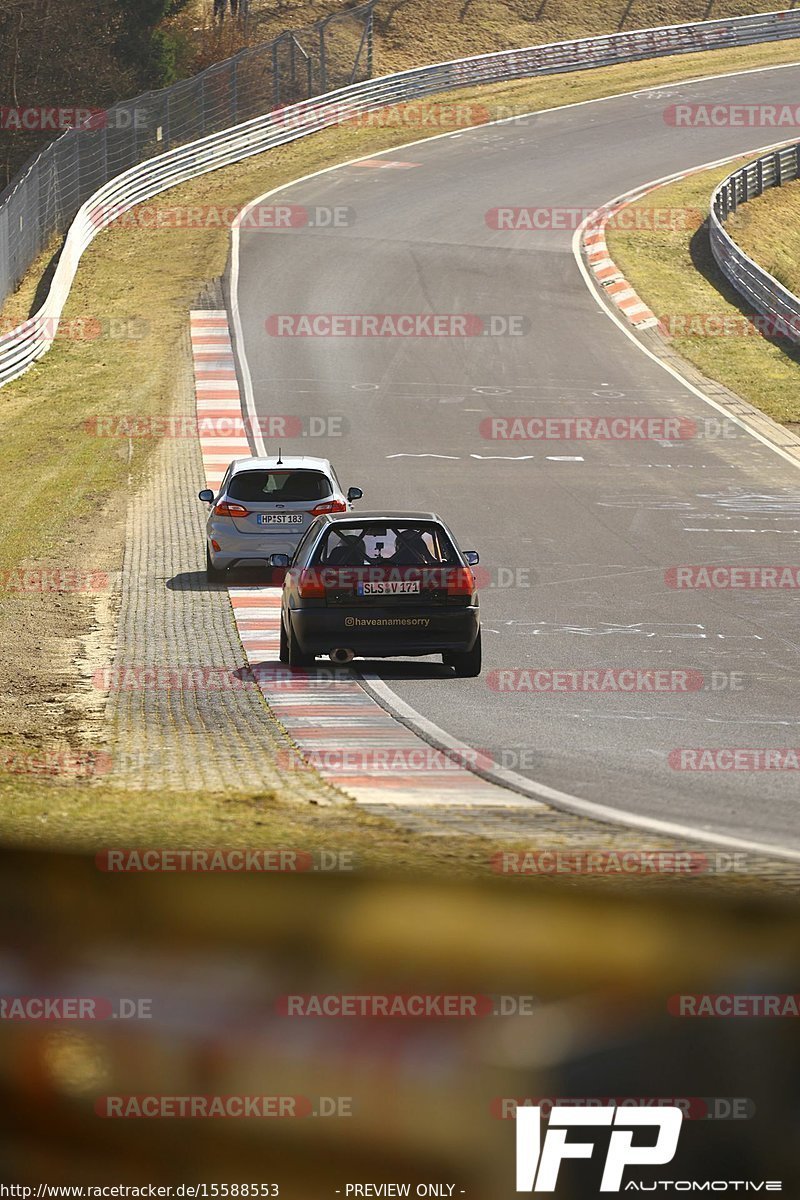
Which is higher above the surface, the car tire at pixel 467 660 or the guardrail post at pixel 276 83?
the guardrail post at pixel 276 83

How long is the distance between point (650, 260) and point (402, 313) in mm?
9401

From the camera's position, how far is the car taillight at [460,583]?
14492mm

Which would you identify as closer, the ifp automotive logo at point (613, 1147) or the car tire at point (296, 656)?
the ifp automotive logo at point (613, 1147)

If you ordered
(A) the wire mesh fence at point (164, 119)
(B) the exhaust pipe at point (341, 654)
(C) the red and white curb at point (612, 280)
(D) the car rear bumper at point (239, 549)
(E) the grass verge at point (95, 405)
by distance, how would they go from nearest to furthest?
(E) the grass verge at point (95, 405) → (B) the exhaust pipe at point (341, 654) → (D) the car rear bumper at point (239, 549) → (C) the red and white curb at point (612, 280) → (A) the wire mesh fence at point (164, 119)

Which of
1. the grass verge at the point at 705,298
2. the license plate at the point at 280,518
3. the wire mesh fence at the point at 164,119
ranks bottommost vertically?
the license plate at the point at 280,518

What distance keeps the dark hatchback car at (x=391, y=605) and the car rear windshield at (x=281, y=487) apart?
5.19 m

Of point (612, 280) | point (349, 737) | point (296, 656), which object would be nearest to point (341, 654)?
point (296, 656)

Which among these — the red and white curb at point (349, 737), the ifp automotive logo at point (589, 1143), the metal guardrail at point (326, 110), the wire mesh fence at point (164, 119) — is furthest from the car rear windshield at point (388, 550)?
the wire mesh fence at point (164, 119)

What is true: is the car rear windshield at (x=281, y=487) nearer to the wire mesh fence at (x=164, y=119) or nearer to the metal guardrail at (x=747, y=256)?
the wire mesh fence at (x=164, y=119)

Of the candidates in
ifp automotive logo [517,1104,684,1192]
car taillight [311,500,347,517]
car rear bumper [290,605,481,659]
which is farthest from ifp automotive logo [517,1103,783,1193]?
car taillight [311,500,347,517]

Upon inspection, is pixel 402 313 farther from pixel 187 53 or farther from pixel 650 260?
pixel 187 53

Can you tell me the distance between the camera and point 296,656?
14852mm

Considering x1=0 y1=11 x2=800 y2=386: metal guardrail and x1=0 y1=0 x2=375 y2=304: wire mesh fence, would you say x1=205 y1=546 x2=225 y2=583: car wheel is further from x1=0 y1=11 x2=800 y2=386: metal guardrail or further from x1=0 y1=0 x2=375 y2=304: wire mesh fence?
x1=0 y1=0 x2=375 y2=304: wire mesh fence

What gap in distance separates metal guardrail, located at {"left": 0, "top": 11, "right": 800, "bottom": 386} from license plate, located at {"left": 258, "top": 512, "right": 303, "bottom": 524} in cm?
1761
